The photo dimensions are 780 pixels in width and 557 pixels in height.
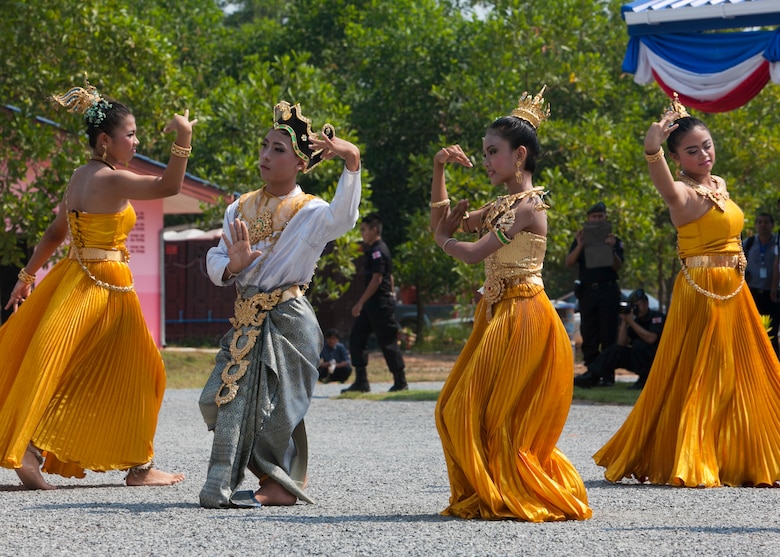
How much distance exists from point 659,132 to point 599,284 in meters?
7.19

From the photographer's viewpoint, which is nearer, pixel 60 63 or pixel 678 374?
pixel 678 374

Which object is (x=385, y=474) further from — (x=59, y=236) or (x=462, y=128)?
(x=462, y=128)

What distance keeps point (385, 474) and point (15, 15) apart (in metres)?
10.9

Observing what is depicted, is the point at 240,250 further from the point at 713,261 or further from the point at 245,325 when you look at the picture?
the point at 713,261

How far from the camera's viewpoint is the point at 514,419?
519 cm

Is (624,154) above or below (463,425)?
above

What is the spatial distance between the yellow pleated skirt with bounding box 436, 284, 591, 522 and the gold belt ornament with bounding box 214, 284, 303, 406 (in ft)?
2.80

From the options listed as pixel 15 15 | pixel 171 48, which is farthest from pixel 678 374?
pixel 171 48

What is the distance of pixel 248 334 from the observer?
5582 mm

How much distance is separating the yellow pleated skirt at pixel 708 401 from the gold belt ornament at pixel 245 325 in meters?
2.08

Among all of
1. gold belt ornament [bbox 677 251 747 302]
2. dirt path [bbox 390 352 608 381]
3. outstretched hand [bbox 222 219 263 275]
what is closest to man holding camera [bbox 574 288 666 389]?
dirt path [bbox 390 352 608 381]

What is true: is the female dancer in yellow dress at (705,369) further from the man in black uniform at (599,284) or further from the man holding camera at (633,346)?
the man in black uniform at (599,284)

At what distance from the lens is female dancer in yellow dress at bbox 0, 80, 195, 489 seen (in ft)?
20.4

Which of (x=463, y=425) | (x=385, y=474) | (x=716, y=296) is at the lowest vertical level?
(x=385, y=474)
